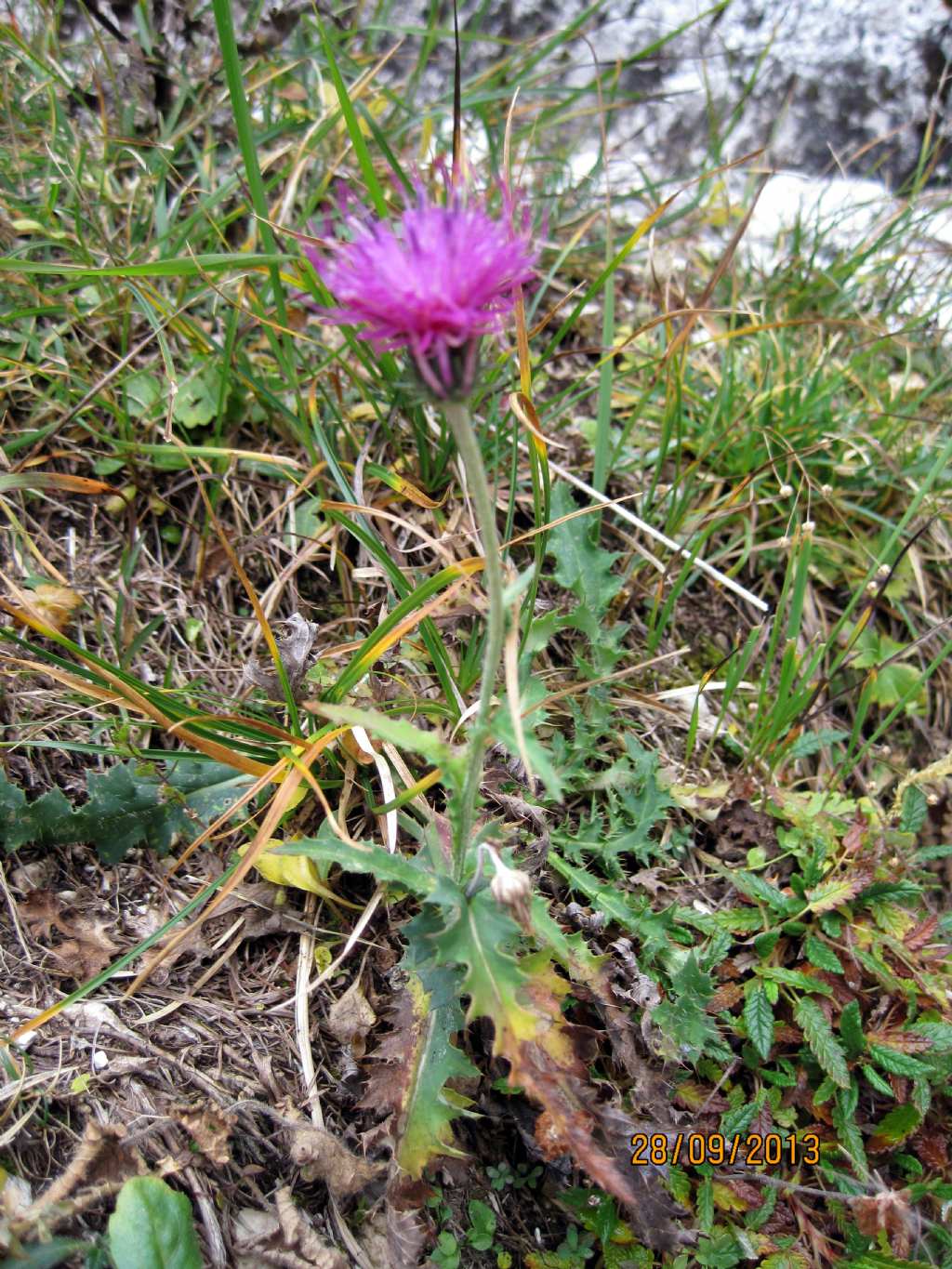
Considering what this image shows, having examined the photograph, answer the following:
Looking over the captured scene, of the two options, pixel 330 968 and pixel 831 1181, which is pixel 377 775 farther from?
pixel 831 1181

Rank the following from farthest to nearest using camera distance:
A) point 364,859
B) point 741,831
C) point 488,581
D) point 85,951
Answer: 1. point 741,831
2. point 85,951
3. point 364,859
4. point 488,581

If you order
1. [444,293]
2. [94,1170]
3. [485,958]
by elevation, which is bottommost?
[94,1170]

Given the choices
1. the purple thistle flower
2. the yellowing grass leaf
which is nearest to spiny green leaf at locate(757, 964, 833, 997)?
the yellowing grass leaf

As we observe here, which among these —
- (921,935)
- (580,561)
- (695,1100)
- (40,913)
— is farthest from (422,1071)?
(580,561)

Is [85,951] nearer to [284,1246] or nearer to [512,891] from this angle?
[284,1246]

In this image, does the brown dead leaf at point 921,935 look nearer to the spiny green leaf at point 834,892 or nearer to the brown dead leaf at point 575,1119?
the spiny green leaf at point 834,892

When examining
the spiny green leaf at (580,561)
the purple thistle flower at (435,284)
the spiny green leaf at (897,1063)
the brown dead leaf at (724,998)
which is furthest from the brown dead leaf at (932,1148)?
the purple thistle flower at (435,284)
